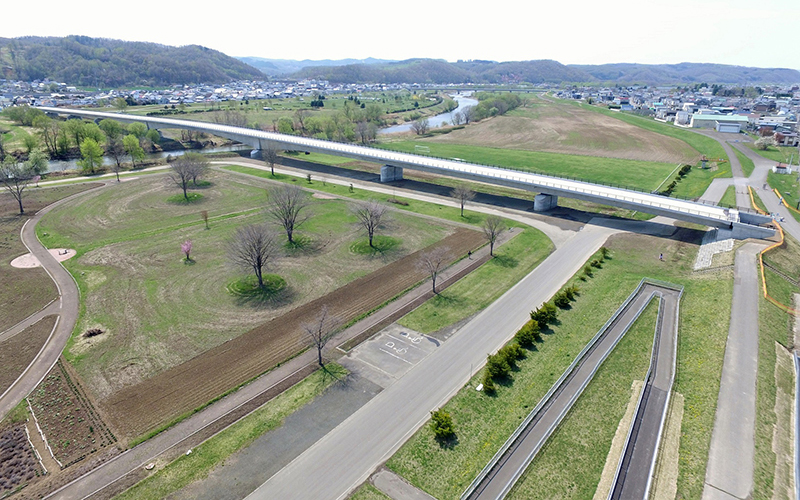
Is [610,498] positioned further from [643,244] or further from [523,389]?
[643,244]

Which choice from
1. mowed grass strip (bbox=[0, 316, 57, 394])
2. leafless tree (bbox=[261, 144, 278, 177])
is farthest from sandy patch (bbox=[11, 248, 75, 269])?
leafless tree (bbox=[261, 144, 278, 177])

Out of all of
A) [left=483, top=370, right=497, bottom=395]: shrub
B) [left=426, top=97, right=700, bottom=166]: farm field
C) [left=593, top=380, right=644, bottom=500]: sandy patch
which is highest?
[left=426, top=97, right=700, bottom=166]: farm field

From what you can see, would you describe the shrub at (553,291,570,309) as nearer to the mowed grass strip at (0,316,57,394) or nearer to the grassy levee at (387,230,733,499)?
the grassy levee at (387,230,733,499)

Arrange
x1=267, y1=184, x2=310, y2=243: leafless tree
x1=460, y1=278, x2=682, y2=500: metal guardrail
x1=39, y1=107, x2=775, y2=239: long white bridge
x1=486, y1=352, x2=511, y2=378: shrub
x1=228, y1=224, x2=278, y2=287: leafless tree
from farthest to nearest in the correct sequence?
x1=39, y1=107, x2=775, y2=239: long white bridge
x1=267, y1=184, x2=310, y2=243: leafless tree
x1=228, y1=224, x2=278, y2=287: leafless tree
x1=486, y1=352, x2=511, y2=378: shrub
x1=460, y1=278, x2=682, y2=500: metal guardrail

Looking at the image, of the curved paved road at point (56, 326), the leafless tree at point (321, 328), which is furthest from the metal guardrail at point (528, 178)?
the curved paved road at point (56, 326)

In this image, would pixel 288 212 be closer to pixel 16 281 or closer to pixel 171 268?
pixel 171 268

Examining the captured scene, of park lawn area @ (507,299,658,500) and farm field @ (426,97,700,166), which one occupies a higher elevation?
farm field @ (426,97,700,166)

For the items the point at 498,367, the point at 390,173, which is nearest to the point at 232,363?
the point at 498,367

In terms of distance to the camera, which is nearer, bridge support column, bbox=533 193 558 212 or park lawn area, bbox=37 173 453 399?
park lawn area, bbox=37 173 453 399
